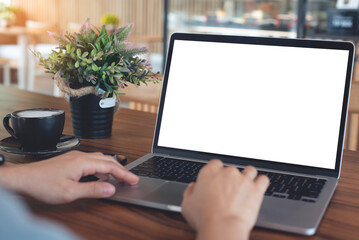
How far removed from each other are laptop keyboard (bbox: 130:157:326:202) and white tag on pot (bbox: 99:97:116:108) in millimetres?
264

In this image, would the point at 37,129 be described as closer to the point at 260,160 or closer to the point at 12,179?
the point at 12,179

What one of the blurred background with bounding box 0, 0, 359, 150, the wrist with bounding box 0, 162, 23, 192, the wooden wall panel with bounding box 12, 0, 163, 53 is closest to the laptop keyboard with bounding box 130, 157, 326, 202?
the wrist with bounding box 0, 162, 23, 192

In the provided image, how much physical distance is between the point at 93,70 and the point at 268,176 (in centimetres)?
47

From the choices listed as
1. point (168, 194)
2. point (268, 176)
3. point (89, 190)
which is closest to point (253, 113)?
point (268, 176)

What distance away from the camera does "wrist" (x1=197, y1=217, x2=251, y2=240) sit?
52 centimetres

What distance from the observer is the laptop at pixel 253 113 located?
2.63ft

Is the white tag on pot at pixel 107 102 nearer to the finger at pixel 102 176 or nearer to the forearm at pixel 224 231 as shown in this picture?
the finger at pixel 102 176

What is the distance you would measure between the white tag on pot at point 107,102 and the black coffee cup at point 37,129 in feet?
0.49

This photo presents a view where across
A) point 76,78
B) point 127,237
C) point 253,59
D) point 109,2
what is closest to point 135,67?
point 76,78

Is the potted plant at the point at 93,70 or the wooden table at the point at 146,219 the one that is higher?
the potted plant at the point at 93,70

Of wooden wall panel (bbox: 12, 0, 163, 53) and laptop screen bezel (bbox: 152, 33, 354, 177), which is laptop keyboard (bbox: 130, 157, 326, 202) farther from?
wooden wall panel (bbox: 12, 0, 163, 53)

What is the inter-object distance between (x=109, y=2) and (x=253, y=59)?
6889 millimetres

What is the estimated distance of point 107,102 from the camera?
1.11 meters

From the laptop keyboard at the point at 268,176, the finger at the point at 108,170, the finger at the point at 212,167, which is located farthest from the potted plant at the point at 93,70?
the finger at the point at 212,167
